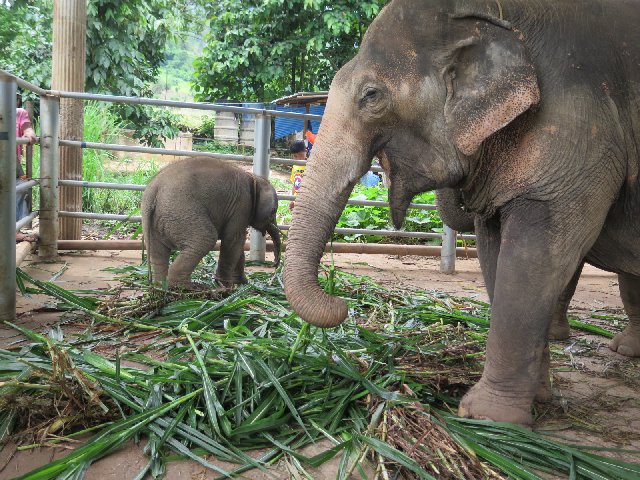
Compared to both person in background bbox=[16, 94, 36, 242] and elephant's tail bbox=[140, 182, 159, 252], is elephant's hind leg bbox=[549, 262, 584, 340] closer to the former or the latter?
elephant's tail bbox=[140, 182, 159, 252]

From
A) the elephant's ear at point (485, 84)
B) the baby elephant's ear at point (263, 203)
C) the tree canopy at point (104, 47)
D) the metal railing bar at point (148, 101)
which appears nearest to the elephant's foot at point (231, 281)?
the baby elephant's ear at point (263, 203)

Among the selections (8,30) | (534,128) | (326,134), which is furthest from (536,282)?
(8,30)

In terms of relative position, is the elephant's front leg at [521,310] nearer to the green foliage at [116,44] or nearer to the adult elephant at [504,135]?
the adult elephant at [504,135]

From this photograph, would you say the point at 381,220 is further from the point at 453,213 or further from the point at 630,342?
the point at 453,213

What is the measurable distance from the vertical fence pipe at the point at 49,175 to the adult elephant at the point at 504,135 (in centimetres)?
418

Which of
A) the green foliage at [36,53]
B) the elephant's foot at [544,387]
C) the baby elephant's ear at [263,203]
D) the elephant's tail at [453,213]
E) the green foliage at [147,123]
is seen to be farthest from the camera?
the green foliage at [147,123]

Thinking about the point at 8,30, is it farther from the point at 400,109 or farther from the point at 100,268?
the point at 100,268

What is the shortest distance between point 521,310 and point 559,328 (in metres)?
1.85

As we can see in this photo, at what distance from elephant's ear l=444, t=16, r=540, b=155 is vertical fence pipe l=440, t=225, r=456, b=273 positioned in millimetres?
4399

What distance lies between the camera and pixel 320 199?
2758mm

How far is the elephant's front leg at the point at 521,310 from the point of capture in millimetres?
2727

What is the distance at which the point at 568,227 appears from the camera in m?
2.72

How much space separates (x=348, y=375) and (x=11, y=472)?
4.40ft

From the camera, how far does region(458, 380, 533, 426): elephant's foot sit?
9.12 feet
